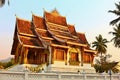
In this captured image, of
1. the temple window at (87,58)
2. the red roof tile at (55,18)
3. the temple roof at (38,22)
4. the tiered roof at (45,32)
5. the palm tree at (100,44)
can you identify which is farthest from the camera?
the palm tree at (100,44)

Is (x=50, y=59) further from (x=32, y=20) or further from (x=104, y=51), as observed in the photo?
(x=104, y=51)

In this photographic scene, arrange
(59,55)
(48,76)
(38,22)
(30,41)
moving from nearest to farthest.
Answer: (48,76) → (30,41) → (59,55) → (38,22)

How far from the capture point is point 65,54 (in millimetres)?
28703

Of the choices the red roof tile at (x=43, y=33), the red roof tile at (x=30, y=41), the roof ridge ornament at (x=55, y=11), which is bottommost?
the red roof tile at (x=30, y=41)

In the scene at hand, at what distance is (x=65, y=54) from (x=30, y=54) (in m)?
4.46

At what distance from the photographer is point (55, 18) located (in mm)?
32250

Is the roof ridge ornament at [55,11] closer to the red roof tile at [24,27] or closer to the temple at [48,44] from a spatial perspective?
the temple at [48,44]

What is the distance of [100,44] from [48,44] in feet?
78.7

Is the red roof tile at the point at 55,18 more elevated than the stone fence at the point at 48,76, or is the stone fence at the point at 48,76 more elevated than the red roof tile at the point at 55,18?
the red roof tile at the point at 55,18

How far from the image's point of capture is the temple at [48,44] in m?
27.1

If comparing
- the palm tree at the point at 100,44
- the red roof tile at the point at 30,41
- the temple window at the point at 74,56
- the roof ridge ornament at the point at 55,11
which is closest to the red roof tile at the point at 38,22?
the red roof tile at the point at 30,41

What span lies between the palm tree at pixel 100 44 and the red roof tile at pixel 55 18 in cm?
1789

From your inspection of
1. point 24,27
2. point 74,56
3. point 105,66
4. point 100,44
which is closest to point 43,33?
point 24,27

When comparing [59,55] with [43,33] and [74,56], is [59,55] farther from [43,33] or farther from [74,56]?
[43,33]
